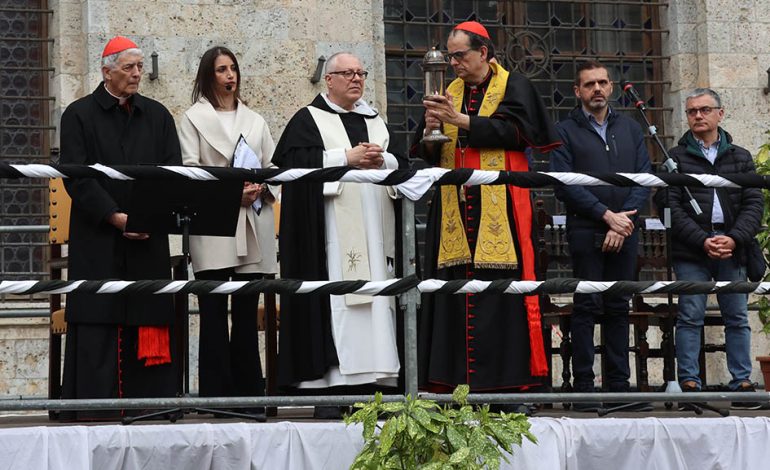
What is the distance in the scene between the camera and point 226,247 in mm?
8078

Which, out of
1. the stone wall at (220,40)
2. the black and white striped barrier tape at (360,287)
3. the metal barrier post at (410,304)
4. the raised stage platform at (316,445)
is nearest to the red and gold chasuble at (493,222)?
the raised stage platform at (316,445)

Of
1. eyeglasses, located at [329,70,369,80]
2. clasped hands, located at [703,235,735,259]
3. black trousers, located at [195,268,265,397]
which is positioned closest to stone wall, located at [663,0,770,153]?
clasped hands, located at [703,235,735,259]

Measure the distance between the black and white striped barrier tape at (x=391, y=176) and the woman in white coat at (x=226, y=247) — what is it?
140 centimetres

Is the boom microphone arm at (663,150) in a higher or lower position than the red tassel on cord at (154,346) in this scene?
higher

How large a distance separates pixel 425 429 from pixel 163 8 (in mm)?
5739

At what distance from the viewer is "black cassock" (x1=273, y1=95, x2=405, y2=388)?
784 centimetres

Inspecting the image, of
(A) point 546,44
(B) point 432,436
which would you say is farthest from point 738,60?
(B) point 432,436

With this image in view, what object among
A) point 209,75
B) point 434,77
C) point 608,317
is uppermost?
point 209,75

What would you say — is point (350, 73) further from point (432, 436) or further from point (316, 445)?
point (432, 436)

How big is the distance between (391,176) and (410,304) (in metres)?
0.55

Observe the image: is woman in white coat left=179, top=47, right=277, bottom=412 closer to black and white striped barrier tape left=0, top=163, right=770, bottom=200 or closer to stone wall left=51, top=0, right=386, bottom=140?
black and white striped barrier tape left=0, top=163, right=770, bottom=200

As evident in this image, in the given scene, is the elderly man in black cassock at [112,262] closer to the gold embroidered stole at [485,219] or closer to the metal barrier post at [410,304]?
the gold embroidered stole at [485,219]

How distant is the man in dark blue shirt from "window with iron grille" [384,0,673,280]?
3.48 metres

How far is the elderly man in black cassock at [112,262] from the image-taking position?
7707 mm
